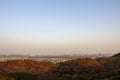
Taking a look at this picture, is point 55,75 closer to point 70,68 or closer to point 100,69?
point 70,68

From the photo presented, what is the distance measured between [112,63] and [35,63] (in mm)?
15358

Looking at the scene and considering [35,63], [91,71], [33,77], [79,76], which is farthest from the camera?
[35,63]

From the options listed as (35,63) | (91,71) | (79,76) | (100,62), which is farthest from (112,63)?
(35,63)

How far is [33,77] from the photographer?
37625 mm

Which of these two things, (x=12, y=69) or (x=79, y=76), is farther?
(x=12, y=69)

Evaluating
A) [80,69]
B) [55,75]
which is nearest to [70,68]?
[80,69]

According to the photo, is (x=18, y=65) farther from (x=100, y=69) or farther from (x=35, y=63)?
(x=100, y=69)


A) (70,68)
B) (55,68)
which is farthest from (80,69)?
(55,68)

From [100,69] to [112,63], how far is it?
4664 millimetres

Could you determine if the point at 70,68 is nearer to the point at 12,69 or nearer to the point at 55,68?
the point at 55,68

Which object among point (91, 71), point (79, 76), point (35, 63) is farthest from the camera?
point (35, 63)

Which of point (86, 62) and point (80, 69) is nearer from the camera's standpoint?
point (80, 69)

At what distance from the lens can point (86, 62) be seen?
162 feet

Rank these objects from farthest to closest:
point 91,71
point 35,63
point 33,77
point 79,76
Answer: point 35,63
point 91,71
point 79,76
point 33,77
